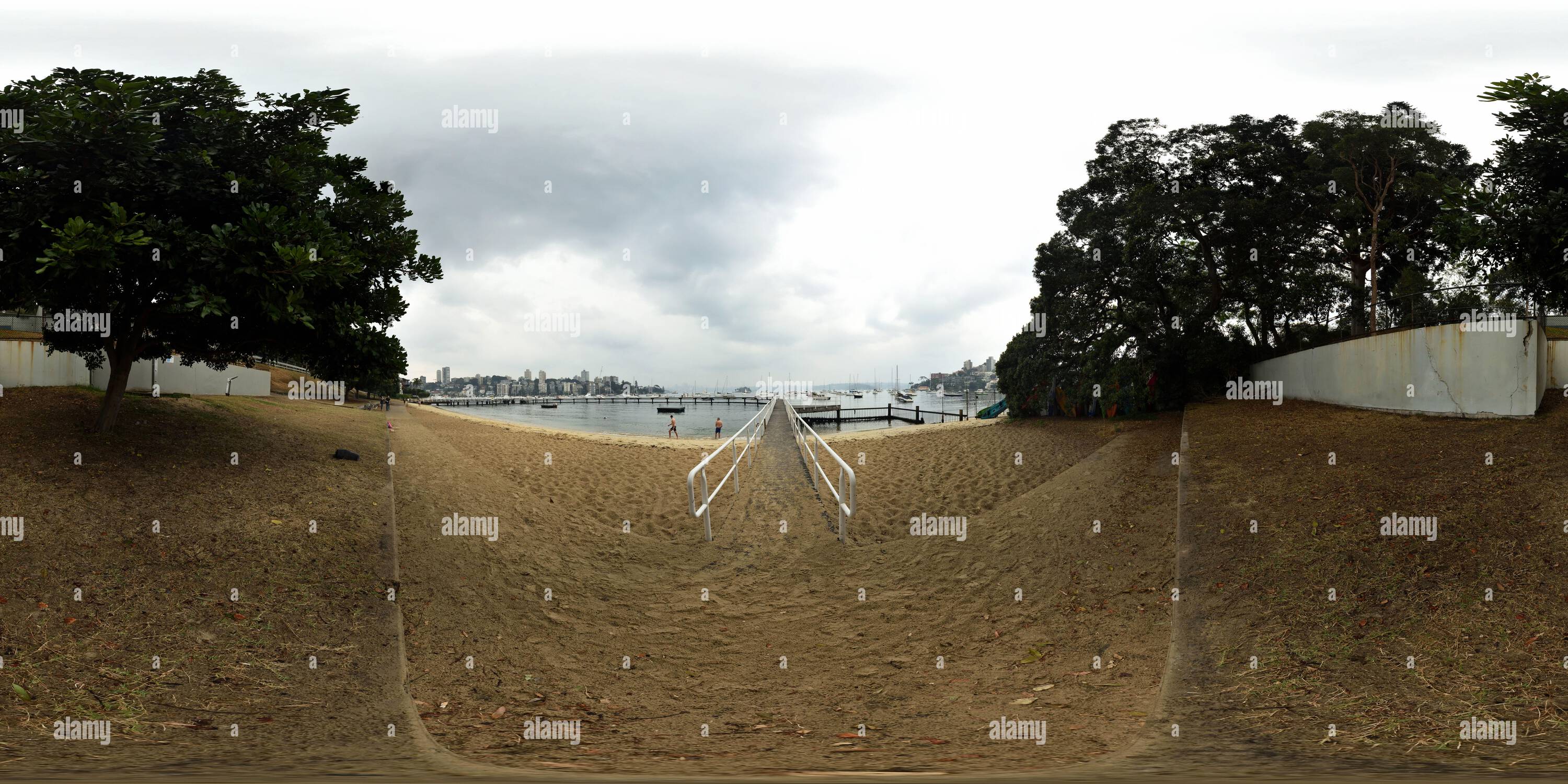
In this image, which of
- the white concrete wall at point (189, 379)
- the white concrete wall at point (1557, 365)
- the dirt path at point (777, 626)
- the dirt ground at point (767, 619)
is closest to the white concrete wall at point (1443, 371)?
the white concrete wall at point (1557, 365)

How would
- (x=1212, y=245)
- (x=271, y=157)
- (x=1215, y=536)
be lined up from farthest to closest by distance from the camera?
(x=1212, y=245)
(x=271, y=157)
(x=1215, y=536)

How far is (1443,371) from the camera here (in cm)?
1505

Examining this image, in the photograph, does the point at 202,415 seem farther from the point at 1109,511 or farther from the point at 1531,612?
the point at 1531,612

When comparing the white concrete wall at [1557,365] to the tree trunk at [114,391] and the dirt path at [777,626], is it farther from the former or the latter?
the tree trunk at [114,391]

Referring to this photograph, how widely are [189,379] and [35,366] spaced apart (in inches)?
392

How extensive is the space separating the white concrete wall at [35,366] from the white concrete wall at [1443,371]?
2798 centimetres

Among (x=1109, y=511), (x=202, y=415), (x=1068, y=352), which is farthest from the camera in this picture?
(x=1068, y=352)

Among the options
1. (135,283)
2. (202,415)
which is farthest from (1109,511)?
(202,415)

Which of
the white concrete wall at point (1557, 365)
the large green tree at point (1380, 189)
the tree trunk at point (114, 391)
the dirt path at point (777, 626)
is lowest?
the dirt path at point (777, 626)

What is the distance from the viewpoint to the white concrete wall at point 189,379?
19.0 m

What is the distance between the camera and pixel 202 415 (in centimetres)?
1318

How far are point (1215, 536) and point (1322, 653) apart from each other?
132 inches

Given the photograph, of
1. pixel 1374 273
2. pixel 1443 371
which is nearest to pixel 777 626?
pixel 1443 371

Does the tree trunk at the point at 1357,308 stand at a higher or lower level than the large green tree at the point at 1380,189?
lower
